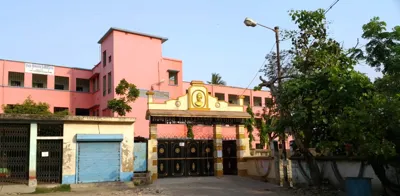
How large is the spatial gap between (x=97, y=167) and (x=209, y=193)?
16.6 ft

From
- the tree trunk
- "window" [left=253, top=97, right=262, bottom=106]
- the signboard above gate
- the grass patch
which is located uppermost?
"window" [left=253, top=97, right=262, bottom=106]

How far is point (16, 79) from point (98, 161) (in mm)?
24193

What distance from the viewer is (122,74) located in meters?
34.1

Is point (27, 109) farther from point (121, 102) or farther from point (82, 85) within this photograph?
point (82, 85)

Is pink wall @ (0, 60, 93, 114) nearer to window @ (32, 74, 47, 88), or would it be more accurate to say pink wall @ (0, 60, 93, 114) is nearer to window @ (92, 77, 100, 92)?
window @ (92, 77, 100, 92)

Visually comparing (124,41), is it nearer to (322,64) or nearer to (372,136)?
(322,64)

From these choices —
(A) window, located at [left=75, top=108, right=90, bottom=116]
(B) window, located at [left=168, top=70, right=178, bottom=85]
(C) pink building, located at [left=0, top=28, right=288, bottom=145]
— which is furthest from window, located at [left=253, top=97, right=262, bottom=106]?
(A) window, located at [left=75, top=108, right=90, bottom=116]

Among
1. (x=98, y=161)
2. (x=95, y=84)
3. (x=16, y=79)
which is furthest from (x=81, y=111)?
(x=98, y=161)

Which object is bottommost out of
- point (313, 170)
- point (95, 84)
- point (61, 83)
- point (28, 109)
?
point (313, 170)

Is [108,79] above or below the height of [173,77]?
below

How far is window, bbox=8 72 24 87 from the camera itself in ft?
118

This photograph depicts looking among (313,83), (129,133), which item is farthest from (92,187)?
(313,83)

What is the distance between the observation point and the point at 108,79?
35.5 metres

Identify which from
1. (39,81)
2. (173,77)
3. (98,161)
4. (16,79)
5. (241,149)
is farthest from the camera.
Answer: (173,77)
